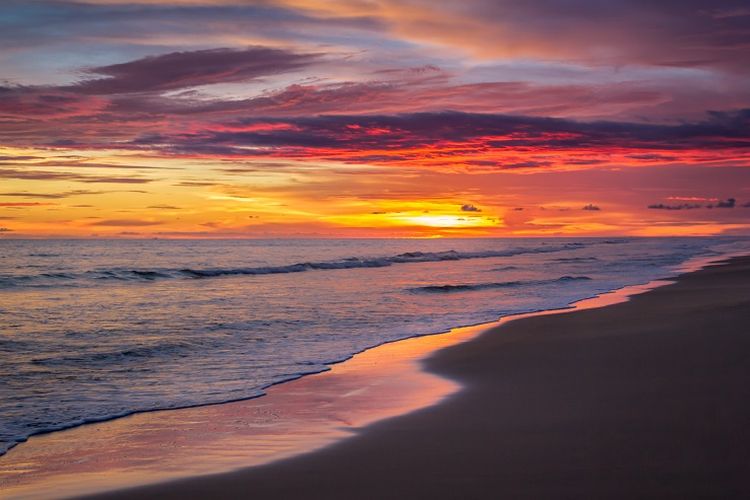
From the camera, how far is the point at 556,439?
7199mm

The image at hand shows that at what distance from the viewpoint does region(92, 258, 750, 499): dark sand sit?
5852 mm

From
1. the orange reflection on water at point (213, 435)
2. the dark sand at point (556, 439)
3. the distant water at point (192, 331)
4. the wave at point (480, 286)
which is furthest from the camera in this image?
the wave at point (480, 286)

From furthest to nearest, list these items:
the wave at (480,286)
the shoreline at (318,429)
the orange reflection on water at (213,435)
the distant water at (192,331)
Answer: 1. the wave at (480,286)
2. the distant water at (192,331)
3. the orange reflection on water at (213,435)
4. the shoreline at (318,429)

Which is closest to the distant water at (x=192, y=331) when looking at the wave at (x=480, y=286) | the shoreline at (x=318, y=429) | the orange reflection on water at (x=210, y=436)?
the wave at (x=480, y=286)

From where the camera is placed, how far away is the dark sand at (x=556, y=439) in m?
5.85

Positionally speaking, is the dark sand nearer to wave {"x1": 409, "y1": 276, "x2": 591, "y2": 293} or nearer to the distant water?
the distant water

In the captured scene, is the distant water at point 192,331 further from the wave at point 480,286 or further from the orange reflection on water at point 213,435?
the orange reflection on water at point 213,435

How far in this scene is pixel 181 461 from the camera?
7074 mm

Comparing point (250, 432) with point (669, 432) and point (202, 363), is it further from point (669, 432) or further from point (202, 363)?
point (202, 363)

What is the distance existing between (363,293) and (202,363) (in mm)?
17267

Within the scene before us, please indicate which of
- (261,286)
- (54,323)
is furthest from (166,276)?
(54,323)

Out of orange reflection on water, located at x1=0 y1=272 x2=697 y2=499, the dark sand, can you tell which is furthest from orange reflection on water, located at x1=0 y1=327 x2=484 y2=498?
the dark sand

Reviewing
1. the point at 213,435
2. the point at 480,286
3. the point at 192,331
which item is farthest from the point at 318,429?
the point at 480,286

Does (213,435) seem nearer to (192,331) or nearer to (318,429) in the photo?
(318,429)
